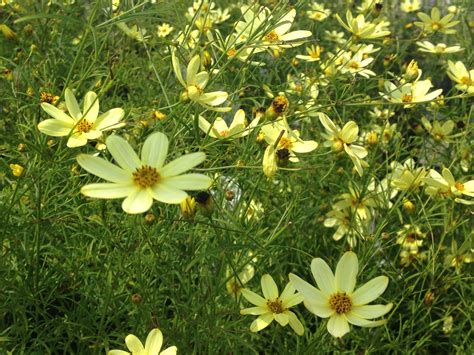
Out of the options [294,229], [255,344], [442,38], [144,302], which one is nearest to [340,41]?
[442,38]

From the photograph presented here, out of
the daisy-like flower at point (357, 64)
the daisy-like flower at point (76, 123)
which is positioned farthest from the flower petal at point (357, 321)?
the daisy-like flower at point (357, 64)

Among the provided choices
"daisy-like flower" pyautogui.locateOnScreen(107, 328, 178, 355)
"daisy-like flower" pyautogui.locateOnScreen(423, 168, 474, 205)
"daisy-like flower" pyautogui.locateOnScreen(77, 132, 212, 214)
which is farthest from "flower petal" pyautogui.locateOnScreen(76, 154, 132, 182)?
"daisy-like flower" pyautogui.locateOnScreen(423, 168, 474, 205)

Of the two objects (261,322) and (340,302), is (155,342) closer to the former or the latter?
(261,322)

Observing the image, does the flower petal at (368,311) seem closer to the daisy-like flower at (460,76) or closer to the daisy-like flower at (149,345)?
the daisy-like flower at (149,345)

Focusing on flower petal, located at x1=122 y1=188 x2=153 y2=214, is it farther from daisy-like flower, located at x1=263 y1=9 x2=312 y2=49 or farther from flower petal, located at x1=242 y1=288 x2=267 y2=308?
daisy-like flower, located at x1=263 y1=9 x2=312 y2=49

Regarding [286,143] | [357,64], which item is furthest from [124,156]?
Result: [357,64]
